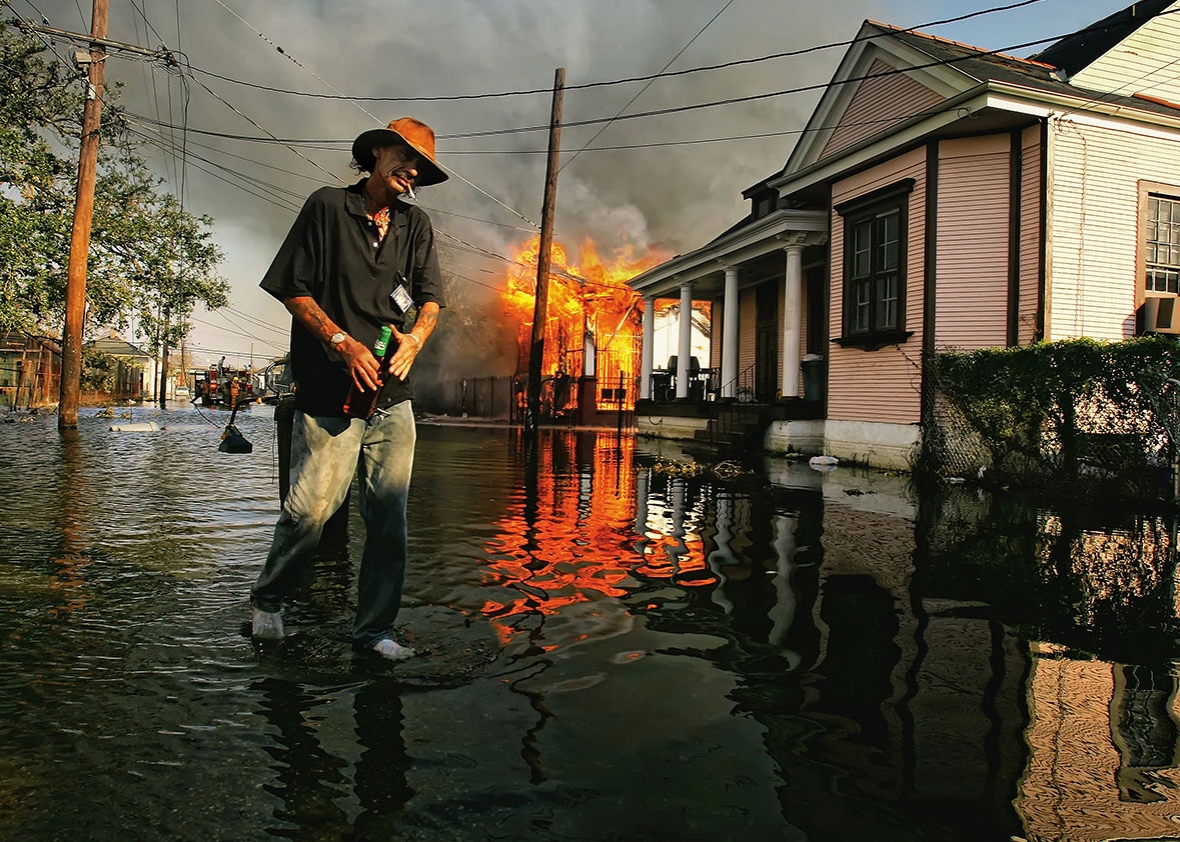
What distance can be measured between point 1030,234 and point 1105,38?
16.0 ft

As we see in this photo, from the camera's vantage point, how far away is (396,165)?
124 inches

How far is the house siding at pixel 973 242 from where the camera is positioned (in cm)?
1236

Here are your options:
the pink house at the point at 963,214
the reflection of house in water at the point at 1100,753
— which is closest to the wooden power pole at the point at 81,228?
the pink house at the point at 963,214

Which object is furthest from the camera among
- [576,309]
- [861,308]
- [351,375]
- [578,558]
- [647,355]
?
[576,309]

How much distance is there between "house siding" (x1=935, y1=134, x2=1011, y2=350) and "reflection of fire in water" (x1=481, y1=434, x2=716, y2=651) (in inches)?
264

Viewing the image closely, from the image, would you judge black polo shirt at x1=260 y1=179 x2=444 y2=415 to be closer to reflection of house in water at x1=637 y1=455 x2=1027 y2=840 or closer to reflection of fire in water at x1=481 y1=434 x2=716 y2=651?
reflection of fire in water at x1=481 y1=434 x2=716 y2=651

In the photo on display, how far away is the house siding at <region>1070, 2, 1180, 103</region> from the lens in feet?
43.2

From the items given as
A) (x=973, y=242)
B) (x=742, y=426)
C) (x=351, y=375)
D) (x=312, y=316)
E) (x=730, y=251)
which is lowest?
(x=742, y=426)

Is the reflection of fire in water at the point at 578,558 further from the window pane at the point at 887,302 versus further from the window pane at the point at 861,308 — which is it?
the window pane at the point at 861,308

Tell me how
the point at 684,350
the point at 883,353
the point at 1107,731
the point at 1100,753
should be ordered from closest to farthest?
the point at 1100,753, the point at 1107,731, the point at 883,353, the point at 684,350

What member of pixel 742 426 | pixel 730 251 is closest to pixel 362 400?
pixel 742 426

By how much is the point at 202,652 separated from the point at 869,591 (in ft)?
10.8

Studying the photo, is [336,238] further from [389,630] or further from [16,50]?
[16,50]

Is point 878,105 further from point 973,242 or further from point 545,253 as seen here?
point 545,253
